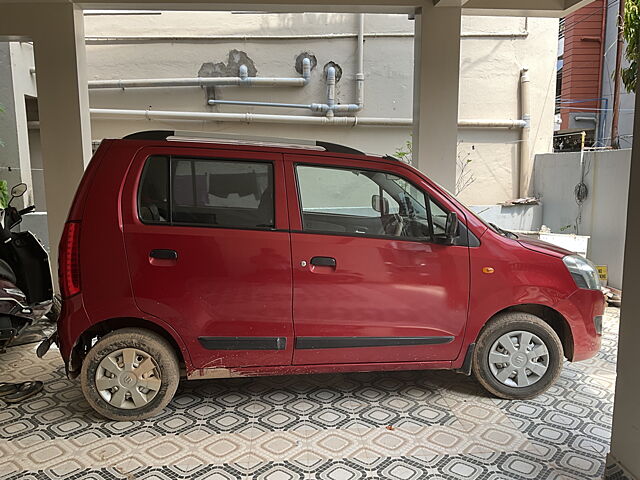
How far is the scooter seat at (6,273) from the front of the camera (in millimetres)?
4543

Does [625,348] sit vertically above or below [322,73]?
below

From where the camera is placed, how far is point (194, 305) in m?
3.38

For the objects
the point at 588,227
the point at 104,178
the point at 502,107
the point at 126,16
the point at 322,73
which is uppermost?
the point at 126,16

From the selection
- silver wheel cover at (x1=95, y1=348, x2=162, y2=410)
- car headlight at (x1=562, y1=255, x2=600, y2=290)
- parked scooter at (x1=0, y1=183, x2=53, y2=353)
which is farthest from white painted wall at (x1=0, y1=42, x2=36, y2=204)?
car headlight at (x1=562, y1=255, x2=600, y2=290)

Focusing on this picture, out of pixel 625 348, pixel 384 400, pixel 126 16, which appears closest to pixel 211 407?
pixel 384 400

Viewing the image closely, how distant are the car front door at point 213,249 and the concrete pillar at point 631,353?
6.39ft

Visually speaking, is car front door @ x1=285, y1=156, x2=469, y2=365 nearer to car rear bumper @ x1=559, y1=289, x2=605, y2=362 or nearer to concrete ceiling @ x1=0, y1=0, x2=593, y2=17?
car rear bumper @ x1=559, y1=289, x2=605, y2=362

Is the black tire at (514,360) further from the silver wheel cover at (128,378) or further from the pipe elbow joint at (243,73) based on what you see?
the pipe elbow joint at (243,73)

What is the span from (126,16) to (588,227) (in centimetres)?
844

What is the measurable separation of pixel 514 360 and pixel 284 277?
1.80 m

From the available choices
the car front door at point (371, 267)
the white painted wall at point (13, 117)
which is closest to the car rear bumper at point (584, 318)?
the car front door at point (371, 267)

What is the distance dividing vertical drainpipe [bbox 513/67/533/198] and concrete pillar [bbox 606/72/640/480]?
7.29 meters

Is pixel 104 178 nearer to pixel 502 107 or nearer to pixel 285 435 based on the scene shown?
pixel 285 435

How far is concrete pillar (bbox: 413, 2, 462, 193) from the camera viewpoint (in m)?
5.42
